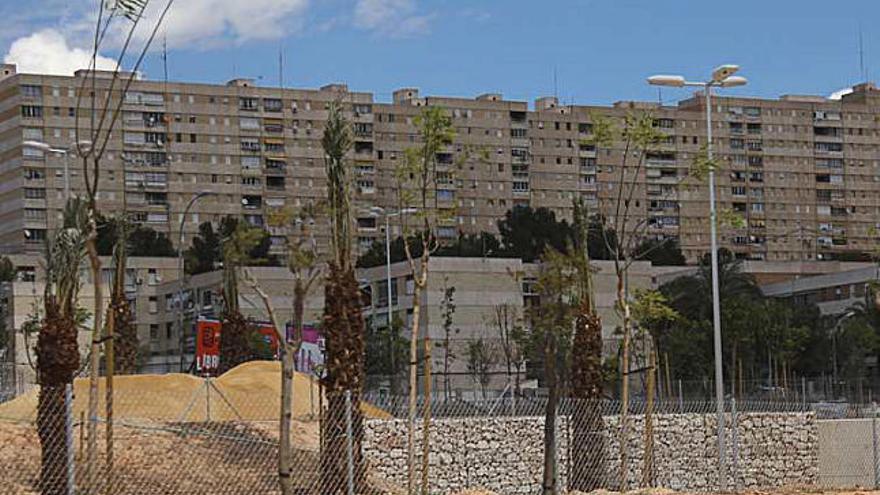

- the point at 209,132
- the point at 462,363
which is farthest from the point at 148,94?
the point at 462,363

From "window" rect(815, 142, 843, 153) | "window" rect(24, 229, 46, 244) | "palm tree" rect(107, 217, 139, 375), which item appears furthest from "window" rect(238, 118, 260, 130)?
"palm tree" rect(107, 217, 139, 375)

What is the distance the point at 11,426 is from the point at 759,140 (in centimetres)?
11625

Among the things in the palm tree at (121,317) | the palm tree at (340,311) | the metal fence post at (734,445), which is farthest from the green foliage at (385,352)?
the palm tree at (340,311)

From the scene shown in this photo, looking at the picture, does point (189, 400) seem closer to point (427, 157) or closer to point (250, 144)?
point (427, 157)

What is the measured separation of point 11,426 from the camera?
2481cm

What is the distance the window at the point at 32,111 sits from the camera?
366ft

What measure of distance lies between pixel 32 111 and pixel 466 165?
32601 millimetres

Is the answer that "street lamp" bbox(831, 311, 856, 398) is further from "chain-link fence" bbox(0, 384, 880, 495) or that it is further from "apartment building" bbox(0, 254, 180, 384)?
"chain-link fence" bbox(0, 384, 880, 495)

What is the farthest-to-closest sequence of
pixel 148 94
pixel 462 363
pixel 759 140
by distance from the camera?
pixel 759 140 → pixel 148 94 → pixel 462 363

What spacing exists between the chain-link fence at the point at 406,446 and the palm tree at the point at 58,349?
0.05 meters

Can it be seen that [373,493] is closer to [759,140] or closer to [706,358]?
[706,358]

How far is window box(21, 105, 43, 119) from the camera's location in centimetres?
11162

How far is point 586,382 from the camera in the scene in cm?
2789

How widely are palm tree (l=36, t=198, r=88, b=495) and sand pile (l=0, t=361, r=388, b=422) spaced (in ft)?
12.5
